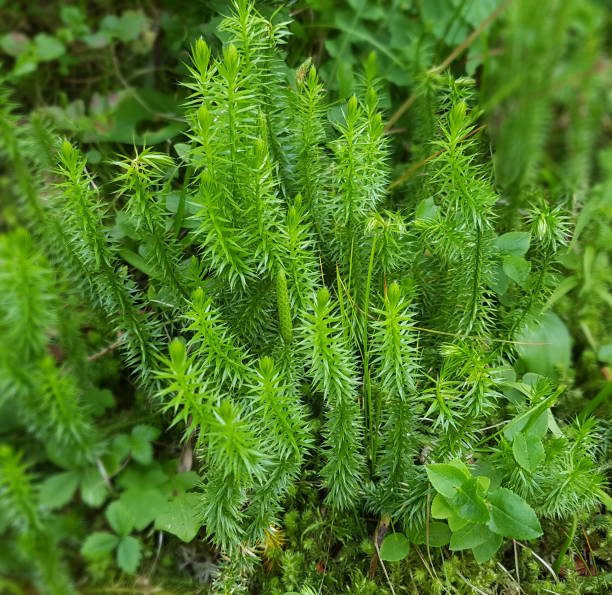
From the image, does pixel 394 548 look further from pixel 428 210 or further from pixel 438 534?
pixel 428 210

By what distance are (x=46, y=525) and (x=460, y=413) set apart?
1.08m

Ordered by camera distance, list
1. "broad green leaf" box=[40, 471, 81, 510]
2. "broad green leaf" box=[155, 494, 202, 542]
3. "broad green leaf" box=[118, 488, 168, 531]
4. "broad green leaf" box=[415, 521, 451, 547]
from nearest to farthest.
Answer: "broad green leaf" box=[40, 471, 81, 510]
"broad green leaf" box=[118, 488, 168, 531]
"broad green leaf" box=[155, 494, 202, 542]
"broad green leaf" box=[415, 521, 451, 547]

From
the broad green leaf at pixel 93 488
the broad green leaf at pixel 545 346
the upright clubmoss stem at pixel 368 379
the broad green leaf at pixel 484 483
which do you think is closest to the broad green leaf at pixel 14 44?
the upright clubmoss stem at pixel 368 379

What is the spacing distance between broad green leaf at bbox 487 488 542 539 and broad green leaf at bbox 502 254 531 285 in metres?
0.61

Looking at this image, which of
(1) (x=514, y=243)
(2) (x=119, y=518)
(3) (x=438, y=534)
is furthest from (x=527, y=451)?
(2) (x=119, y=518)

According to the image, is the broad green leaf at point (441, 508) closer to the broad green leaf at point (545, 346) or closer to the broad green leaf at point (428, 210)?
the broad green leaf at point (545, 346)

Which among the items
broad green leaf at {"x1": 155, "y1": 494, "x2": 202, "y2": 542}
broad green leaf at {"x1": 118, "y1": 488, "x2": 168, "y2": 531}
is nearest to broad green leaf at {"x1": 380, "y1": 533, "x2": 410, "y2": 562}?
broad green leaf at {"x1": 155, "y1": 494, "x2": 202, "y2": 542}

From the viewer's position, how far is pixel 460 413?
65.3 inches

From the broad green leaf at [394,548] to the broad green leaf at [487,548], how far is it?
7.8 inches

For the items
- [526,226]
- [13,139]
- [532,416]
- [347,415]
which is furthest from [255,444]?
[526,226]

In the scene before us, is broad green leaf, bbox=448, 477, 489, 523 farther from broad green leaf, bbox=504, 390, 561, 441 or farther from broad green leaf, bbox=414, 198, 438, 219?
broad green leaf, bbox=414, 198, 438, 219

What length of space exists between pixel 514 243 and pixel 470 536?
844 millimetres

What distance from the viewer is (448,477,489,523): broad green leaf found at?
1521mm

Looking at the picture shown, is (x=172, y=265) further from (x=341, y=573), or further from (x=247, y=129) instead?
(x=341, y=573)
